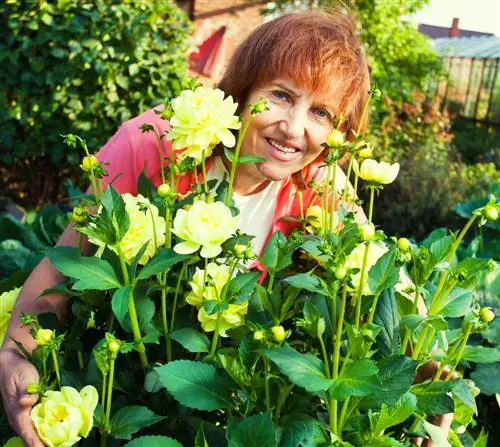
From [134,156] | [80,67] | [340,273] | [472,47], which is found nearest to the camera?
[340,273]

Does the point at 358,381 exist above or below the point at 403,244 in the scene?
below

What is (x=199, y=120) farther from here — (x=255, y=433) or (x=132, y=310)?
(x=255, y=433)

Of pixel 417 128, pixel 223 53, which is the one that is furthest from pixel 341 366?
pixel 417 128

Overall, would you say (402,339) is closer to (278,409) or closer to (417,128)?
(278,409)

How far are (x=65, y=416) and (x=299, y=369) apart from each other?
31 cm

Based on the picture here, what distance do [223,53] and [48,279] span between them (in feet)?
18.7

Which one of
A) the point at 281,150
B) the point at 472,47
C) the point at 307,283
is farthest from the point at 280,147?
the point at 472,47

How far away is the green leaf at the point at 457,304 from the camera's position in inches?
40.4

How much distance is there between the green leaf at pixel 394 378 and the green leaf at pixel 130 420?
0.93 ft

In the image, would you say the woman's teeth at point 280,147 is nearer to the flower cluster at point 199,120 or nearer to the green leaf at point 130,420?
the flower cluster at point 199,120

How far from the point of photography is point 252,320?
1.03 meters

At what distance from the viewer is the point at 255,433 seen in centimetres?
87

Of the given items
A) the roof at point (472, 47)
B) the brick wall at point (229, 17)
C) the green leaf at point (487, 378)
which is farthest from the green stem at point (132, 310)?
the roof at point (472, 47)

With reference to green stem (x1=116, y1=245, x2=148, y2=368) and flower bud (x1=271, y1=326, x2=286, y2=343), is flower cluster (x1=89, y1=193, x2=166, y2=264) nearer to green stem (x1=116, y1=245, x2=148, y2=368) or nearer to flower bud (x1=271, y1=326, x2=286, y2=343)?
green stem (x1=116, y1=245, x2=148, y2=368)
